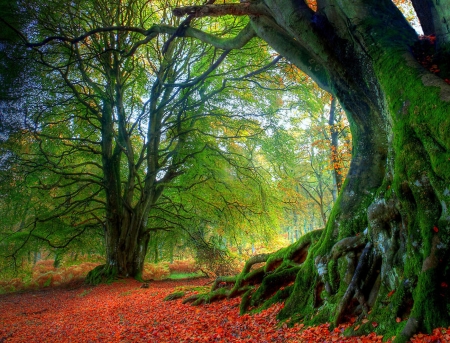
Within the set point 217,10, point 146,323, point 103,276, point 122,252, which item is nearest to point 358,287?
point 146,323

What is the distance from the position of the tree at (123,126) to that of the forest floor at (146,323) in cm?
358

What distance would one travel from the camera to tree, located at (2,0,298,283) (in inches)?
422

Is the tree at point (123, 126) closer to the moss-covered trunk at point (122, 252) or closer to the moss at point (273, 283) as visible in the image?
the moss-covered trunk at point (122, 252)

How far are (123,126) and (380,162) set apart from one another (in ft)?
33.7

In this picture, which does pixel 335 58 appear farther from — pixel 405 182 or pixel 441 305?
pixel 441 305

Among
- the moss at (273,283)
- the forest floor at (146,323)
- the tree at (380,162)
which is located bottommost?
the forest floor at (146,323)

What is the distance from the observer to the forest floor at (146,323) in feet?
12.5

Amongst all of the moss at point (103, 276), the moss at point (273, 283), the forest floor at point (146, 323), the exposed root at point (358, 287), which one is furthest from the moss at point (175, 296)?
the moss at point (103, 276)

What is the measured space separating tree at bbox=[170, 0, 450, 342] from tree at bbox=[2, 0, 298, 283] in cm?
601

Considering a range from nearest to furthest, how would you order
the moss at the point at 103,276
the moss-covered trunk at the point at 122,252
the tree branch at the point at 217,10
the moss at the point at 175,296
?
the tree branch at the point at 217,10 < the moss at the point at 175,296 < the moss at the point at 103,276 < the moss-covered trunk at the point at 122,252

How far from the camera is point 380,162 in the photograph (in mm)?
4289

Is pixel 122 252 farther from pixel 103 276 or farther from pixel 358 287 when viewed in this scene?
pixel 358 287

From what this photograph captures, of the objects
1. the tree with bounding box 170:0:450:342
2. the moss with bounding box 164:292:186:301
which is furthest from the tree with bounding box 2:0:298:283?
the tree with bounding box 170:0:450:342

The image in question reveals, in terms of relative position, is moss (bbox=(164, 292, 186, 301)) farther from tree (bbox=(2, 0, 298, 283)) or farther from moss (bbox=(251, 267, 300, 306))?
tree (bbox=(2, 0, 298, 283))
